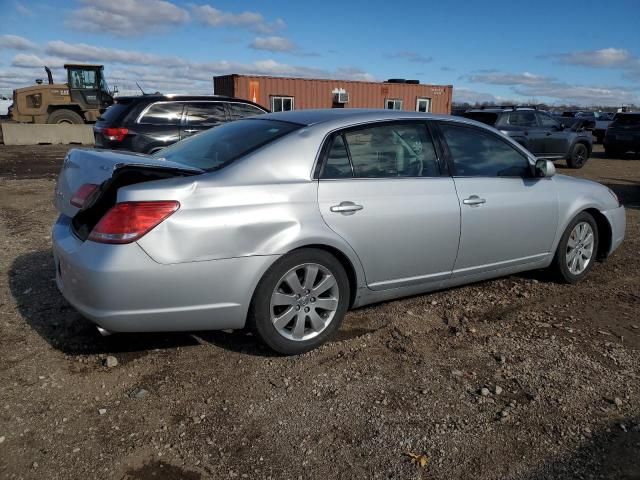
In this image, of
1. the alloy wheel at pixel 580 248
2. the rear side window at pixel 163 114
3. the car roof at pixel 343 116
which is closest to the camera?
the car roof at pixel 343 116

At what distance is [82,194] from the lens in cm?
317

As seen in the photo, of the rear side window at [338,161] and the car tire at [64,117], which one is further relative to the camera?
the car tire at [64,117]

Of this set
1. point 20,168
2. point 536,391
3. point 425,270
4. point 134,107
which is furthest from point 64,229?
point 20,168

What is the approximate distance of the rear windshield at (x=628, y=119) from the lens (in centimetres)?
1808

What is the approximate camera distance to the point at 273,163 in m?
3.24

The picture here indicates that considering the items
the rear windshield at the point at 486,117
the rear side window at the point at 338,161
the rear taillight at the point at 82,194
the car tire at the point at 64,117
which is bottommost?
the car tire at the point at 64,117

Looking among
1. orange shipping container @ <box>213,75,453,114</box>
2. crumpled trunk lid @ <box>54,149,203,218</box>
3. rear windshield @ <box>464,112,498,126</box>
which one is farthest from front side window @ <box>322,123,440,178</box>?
orange shipping container @ <box>213,75,453,114</box>

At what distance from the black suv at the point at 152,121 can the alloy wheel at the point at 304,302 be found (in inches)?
216

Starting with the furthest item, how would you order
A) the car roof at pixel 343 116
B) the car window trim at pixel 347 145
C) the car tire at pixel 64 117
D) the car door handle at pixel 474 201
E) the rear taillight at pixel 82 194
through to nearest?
the car tire at pixel 64 117, the car door handle at pixel 474 201, the car roof at pixel 343 116, the car window trim at pixel 347 145, the rear taillight at pixel 82 194

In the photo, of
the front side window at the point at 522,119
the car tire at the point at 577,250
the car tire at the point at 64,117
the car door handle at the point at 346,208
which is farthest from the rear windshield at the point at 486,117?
the car tire at the point at 64,117

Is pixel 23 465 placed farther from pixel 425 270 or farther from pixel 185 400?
pixel 425 270

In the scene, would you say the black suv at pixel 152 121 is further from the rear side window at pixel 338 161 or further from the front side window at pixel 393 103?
the front side window at pixel 393 103

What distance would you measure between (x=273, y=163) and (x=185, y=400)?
1451 millimetres

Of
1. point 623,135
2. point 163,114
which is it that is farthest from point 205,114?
point 623,135
